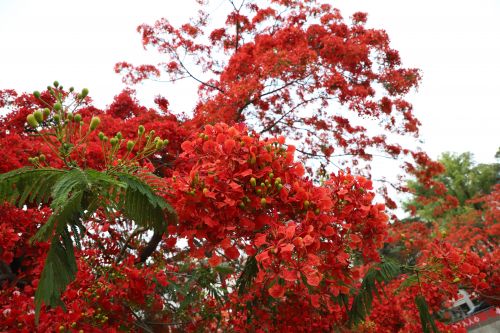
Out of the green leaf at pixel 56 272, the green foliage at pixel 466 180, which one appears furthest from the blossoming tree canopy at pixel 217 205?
the green foliage at pixel 466 180

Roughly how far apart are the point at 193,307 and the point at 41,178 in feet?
11.4

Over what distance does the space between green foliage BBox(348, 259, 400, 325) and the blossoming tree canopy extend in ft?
0.04

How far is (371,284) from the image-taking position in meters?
2.90

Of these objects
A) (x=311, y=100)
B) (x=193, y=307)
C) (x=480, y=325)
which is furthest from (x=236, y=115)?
(x=480, y=325)

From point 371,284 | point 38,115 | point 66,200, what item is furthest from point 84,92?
point 371,284

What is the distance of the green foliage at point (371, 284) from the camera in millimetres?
2836

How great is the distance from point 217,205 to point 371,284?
1.72 meters

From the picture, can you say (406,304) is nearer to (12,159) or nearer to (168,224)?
(168,224)

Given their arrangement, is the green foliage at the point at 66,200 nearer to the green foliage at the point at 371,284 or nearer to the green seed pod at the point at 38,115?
the green seed pod at the point at 38,115

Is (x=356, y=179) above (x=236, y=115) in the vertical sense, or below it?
below

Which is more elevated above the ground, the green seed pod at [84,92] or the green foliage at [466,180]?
the green foliage at [466,180]

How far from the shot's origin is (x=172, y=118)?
674 cm

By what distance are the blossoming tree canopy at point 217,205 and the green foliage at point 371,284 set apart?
1 cm

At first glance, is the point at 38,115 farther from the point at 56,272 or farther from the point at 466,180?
the point at 466,180
